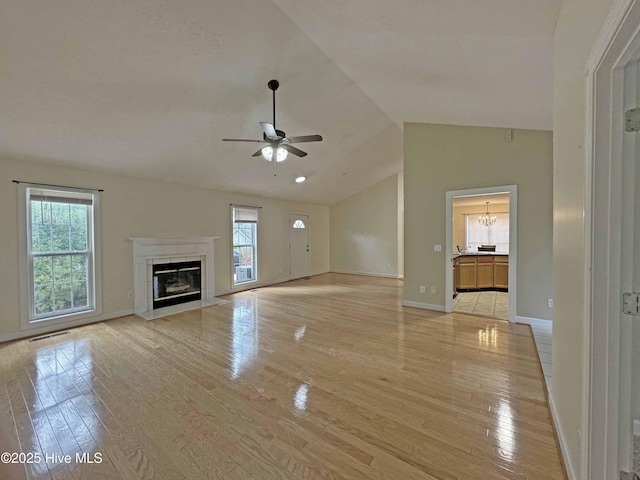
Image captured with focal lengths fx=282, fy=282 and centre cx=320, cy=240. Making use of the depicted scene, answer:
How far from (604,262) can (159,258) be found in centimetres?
583

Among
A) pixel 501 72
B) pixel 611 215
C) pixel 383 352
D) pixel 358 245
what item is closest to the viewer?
pixel 611 215

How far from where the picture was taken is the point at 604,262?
4.00 ft

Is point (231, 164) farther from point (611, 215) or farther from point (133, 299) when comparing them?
point (611, 215)

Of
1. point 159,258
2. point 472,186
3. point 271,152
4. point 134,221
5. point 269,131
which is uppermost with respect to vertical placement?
point 269,131

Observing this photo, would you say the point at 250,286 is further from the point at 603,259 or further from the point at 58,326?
the point at 603,259

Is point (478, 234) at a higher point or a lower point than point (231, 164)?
lower

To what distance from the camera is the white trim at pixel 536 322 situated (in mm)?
3953

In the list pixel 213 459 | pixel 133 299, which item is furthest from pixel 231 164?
pixel 213 459

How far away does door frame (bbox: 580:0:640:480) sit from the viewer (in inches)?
46.9

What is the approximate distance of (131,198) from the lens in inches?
192

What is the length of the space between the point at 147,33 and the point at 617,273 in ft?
12.1

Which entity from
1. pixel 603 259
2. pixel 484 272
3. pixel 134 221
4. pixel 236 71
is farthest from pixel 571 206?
pixel 134 221

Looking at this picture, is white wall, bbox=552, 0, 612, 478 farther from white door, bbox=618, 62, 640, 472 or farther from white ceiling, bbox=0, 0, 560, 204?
white ceiling, bbox=0, 0, 560, 204

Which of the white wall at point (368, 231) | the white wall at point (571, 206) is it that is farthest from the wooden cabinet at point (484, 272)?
the white wall at point (571, 206)
